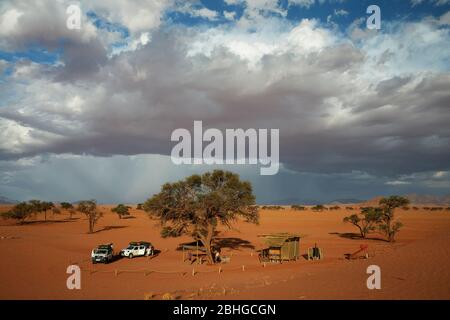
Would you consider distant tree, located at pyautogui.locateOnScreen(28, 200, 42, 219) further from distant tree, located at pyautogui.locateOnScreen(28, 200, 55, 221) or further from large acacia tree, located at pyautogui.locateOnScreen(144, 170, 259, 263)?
large acacia tree, located at pyautogui.locateOnScreen(144, 170, 259, 263)

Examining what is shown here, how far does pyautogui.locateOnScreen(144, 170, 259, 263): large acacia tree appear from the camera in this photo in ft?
114

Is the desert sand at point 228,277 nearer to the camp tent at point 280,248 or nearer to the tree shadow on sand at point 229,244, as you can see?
the camp tent at point 280,248

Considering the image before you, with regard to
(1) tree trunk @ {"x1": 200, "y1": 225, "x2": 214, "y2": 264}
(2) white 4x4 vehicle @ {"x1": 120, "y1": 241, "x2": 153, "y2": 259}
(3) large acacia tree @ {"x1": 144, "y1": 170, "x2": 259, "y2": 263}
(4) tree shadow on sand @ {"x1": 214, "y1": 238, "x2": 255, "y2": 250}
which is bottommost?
(4) tree shadow on sand @ {"x1": 214, "y1": 238, "x2": 255, "y2": 250}

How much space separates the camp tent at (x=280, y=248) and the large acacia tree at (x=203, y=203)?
2739mm

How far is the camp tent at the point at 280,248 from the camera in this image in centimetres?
3403

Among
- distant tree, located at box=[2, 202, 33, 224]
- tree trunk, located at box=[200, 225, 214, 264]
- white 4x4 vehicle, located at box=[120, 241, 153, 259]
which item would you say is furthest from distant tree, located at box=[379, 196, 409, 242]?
distant tree, located at box=[2, 202, 33, 224]

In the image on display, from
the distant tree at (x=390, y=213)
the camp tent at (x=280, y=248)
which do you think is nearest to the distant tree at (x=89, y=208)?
the camp tent at (x=280, y=248)

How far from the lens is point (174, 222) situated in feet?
120

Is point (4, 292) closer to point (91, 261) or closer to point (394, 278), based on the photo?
point (91, 261)

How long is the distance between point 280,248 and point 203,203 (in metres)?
8.90

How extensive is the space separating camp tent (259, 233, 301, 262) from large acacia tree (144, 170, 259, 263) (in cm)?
274

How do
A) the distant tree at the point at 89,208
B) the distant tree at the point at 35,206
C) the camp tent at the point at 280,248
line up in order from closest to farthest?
the camp tent at the point at 280,248 → the distant tree at the point at 89,208 → the distant tree at the point at 35,206
